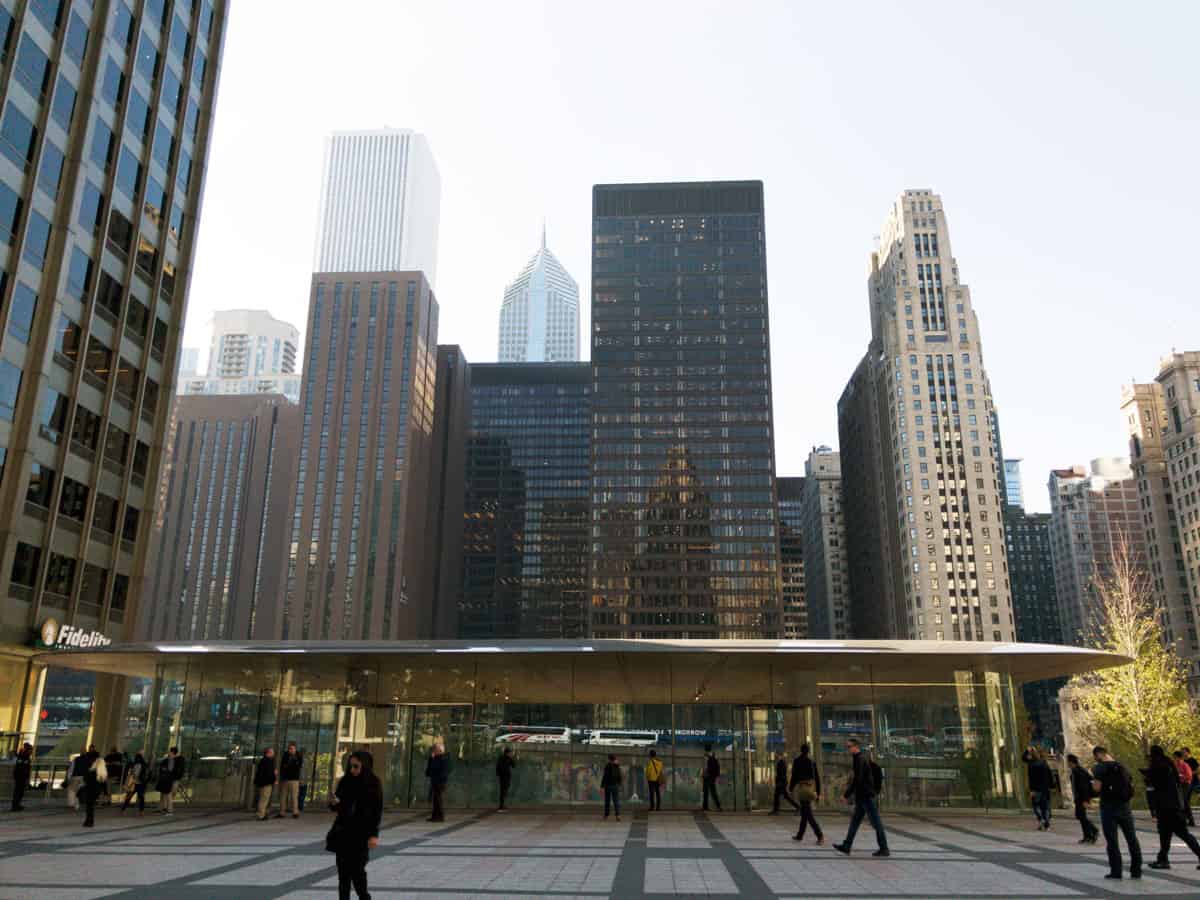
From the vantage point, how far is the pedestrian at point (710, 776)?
942 inches

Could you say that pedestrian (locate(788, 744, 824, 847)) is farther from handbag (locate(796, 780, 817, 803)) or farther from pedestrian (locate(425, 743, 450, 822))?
pedestrian (locate(425, 743, 450, 822))

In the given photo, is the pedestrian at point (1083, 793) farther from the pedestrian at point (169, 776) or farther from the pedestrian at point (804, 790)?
the pedestrian at point (169, 776)

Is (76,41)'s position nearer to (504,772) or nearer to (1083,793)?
(504,772)

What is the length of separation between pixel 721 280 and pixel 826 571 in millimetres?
63541

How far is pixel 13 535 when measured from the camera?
32.6 metres

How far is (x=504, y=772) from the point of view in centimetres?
2355

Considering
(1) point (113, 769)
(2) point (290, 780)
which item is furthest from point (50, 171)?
(2) point (290, 780)

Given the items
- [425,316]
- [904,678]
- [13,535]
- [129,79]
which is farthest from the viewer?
[425,316]

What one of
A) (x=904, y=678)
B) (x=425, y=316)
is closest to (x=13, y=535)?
(x=904, y=678)

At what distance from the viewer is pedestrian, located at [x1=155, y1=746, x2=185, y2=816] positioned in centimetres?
2347

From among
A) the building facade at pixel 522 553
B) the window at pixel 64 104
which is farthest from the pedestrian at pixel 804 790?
the building facade at pixel 522 553

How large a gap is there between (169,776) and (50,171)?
2483cm

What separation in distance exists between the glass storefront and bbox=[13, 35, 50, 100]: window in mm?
22934

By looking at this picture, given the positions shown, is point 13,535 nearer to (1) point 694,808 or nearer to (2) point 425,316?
(1) point 694,808
